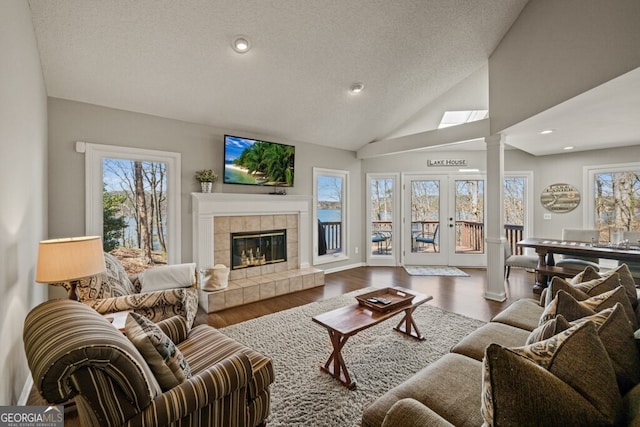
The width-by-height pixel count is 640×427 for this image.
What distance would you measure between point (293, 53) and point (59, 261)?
280cm

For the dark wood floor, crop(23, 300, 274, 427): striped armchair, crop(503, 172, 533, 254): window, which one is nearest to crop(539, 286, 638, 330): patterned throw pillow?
crop(23, 300, 274, 427): striped armchair

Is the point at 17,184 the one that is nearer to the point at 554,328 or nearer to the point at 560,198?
the point at 554,328

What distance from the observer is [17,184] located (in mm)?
1782

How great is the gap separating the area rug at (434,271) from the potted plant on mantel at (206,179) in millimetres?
3876

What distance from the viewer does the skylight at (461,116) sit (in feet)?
15.8

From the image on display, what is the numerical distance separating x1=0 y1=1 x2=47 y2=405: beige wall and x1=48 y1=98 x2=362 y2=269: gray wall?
66 centimetres

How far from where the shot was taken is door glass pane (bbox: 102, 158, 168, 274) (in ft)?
10.9

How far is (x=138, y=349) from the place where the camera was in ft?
4.09

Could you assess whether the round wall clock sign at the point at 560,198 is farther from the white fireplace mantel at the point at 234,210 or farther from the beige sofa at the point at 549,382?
the beige sofa at the point at 549,382

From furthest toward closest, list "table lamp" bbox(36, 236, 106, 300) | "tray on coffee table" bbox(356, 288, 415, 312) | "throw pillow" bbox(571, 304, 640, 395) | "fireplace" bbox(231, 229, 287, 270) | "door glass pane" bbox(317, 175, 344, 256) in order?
"door glass pane" bbox(317, 175, 344, 256)
"fireplace" bbox(231, 229, 287, 270)
"tray on coffee table" bbox(356, 288, 415, 312)
"table lamp" bbox(36, 236, 106, 300)
"throw pillow" bbox(571, 304, 640, 395)

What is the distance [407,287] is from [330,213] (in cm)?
205

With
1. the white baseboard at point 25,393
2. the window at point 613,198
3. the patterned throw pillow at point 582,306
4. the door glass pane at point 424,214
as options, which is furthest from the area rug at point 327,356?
the window at point 613,198

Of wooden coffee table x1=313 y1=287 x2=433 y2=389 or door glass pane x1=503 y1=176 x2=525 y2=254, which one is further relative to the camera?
door glass pane x1=503 y1=176 x2=525 y2=254

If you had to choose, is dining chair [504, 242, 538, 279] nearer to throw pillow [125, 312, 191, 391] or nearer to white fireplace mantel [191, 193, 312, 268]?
white fireplace mantel [191, 193, 312, 268]
